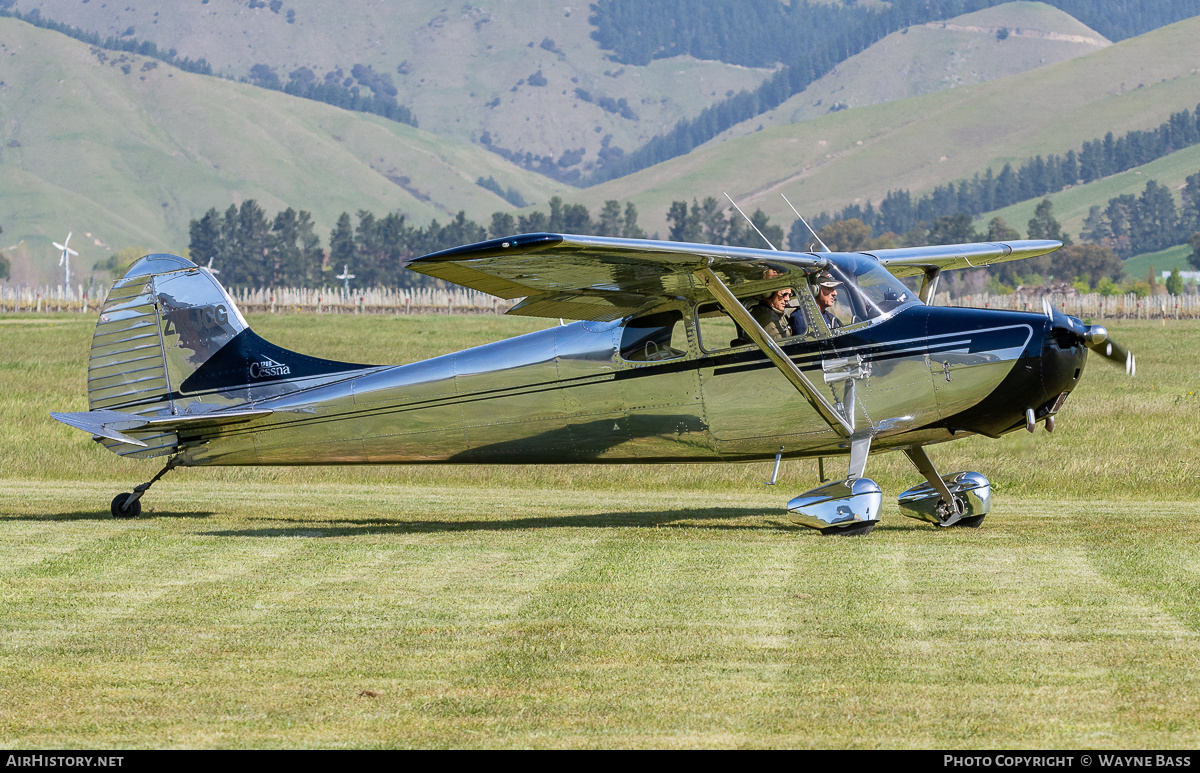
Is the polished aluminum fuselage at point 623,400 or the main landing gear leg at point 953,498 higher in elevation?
the polished aluminum fuselage at point 623,400

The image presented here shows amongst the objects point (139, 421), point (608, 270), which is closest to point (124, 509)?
point (139, 421)

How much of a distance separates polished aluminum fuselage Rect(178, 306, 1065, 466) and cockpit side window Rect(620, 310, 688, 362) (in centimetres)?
8

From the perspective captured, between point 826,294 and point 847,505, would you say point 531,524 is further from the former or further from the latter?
point 826,294

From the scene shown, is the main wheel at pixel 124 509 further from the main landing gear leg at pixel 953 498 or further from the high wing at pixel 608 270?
the main landing gear leg at pixel 953 498

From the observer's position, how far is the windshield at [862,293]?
11.8 meters

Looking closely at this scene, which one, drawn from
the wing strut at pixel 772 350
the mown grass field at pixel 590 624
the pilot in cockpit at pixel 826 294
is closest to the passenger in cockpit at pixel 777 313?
the wing strut at pixel 772 350

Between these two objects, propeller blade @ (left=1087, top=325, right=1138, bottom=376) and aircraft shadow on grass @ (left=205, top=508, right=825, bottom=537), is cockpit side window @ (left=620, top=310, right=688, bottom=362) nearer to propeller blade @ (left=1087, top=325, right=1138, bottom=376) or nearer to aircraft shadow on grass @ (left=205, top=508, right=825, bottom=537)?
aircraft shadow on grass @ (left=205, top=508, right=825, bottom=537)

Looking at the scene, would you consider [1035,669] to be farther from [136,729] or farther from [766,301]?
[766,301]

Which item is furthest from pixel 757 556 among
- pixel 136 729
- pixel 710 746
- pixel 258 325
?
pixel 258 325

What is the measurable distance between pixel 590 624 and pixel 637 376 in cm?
Result: 456

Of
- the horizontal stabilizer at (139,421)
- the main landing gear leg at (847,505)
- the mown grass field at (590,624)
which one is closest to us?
the mown grass field at (590,624)

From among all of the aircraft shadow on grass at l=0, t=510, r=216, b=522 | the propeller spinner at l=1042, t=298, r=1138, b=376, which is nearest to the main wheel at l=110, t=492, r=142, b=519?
the aircraft shadow on grass at l=0, t=510, r=216, b=522

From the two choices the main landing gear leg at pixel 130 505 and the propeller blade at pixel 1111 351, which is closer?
the propeller blade at pixel 1111 351

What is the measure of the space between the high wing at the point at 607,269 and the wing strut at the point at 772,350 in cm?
17
